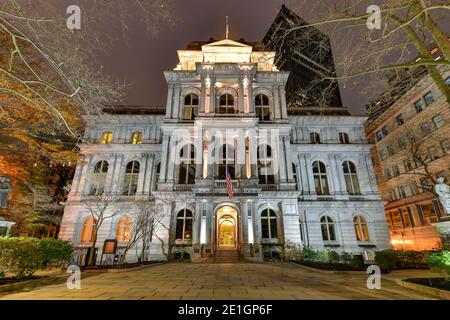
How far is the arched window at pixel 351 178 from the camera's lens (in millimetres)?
24958

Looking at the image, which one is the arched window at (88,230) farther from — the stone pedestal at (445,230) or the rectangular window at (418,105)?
the rectangular window at (418,105)

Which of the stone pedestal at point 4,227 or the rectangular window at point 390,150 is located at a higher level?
the rectangular window at point 390,150

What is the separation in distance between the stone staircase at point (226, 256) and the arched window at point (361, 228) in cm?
1421

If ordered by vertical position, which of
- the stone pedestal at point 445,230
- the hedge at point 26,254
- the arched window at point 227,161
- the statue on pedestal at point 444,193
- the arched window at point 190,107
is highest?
the arched window at point 190,107

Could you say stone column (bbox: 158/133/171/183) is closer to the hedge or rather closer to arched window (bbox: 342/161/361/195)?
the hedge

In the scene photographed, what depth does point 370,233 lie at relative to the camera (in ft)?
75.3

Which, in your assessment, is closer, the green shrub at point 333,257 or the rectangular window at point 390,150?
the green shrub at point 333,257

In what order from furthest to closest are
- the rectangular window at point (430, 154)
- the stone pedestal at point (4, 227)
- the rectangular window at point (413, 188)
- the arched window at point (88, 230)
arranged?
the rectangular window at point (413, 188) < the rectangular window at point (430, 154) < the arched window at point (88, 230) < the stone pedestal at point (4, 227)

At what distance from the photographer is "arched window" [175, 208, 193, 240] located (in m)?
20.2

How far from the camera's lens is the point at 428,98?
25859mm

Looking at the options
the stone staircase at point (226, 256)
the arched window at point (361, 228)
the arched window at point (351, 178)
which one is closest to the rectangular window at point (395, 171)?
the arched window at point (351, 178)

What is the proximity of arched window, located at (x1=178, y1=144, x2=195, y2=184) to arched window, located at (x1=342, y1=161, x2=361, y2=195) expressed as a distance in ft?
58.5
